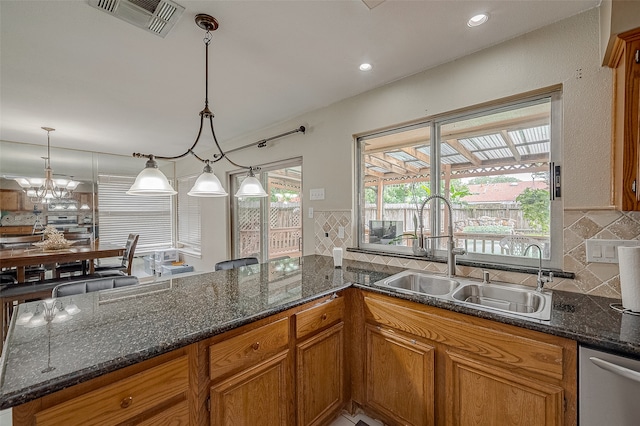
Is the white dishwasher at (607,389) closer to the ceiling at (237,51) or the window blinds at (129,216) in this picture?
the ceiling at (237,51)

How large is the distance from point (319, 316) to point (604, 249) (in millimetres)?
1567

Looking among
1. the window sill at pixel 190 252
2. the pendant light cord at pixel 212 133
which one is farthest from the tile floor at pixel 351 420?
the window sill at pixel 190 252

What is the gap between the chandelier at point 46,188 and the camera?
394 centimetres

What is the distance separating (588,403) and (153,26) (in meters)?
2.71

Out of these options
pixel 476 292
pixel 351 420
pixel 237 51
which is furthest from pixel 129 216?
pixel 476 292

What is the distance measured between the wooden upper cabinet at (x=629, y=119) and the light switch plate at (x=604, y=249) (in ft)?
0.74

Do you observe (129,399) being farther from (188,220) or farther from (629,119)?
(188,220)

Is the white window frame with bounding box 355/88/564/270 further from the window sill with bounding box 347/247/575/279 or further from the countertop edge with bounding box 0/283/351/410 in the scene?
the countertop edge with bounding box 0/283/351/410

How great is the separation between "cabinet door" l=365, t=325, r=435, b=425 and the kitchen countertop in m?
0.29

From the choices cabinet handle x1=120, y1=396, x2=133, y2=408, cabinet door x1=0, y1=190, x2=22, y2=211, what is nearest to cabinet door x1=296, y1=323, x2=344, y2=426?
cabinet handle x1=120, y1=396, x2=133, y2=408

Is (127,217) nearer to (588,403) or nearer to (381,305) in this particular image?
(381,305)

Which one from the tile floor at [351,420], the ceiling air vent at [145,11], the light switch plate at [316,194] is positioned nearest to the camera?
the ceiling air vent at [145,11]

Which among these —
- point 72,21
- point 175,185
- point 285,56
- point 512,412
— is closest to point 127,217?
point 175,185

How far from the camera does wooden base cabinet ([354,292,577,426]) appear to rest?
1102 millimetres
